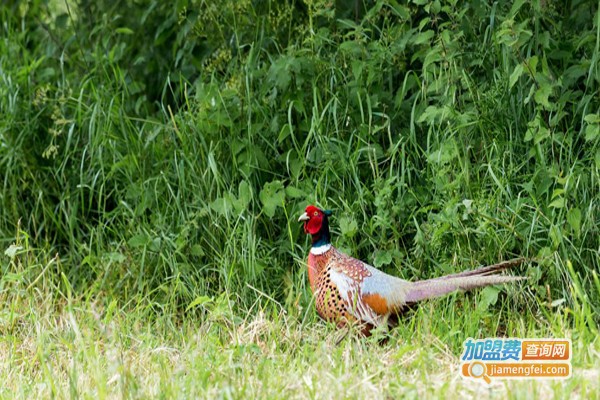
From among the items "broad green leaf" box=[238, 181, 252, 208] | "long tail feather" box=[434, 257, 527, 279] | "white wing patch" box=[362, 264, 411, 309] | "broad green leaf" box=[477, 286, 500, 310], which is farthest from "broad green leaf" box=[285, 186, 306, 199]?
"broad green leaf" box=[477, 286, 500, 310]

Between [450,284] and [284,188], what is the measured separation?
1309mm

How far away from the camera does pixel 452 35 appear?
5215 millimetres

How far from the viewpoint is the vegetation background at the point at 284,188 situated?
4242mm

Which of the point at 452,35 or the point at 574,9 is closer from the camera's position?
the point at 452,35

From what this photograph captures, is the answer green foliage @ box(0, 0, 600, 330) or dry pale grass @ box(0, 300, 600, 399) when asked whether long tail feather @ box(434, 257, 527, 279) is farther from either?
dry pale grass @ box(0, 300, 600, 399)

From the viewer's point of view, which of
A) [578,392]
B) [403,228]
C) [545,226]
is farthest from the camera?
[403,228]

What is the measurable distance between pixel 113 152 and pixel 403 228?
5.69 ft

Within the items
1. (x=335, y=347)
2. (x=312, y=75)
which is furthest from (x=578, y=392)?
(x=312, y=75)

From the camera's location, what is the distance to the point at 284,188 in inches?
214

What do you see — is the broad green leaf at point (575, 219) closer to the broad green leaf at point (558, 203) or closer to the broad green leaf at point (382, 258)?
the broad green leaf at point (558, 203)

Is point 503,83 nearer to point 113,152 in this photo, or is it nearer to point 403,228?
point 403,228

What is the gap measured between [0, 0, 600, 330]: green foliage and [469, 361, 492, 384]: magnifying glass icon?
69cm

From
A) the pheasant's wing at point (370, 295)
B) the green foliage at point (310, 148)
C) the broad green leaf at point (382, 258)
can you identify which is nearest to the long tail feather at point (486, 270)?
the green foliage at point (310, 148)

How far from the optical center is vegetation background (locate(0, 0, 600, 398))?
4.24m
